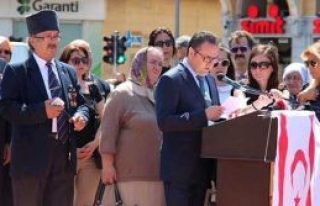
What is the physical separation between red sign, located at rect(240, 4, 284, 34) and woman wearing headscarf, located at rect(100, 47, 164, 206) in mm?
24477

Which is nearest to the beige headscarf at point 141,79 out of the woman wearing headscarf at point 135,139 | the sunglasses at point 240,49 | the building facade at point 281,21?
the woman wearing headscarf at point 135,139

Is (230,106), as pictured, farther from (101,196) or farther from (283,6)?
(283,6)

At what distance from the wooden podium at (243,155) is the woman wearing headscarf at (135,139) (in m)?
0.99

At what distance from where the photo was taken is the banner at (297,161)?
14.9 ft

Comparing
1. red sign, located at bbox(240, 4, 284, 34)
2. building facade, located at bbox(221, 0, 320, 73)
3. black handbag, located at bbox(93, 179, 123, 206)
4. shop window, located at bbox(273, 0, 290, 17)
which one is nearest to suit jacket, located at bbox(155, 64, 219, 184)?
black handbag, located at bbox(93, 179, 123, 206)

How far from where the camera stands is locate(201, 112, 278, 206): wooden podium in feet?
15.1

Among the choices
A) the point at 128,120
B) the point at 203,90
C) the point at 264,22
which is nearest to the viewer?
the point at 203,90

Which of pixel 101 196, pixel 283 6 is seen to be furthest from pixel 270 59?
pixel 283 6

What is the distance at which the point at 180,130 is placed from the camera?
5.17m

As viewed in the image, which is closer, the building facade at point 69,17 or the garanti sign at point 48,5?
the building facade at point 69,17

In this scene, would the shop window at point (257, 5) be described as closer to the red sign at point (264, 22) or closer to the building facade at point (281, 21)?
the building facade at point (281, 21)

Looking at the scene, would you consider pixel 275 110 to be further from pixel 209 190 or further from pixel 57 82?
pixel 57 82

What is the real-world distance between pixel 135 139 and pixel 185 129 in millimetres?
767

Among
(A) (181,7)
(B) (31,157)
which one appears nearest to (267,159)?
(B) (31,157)
